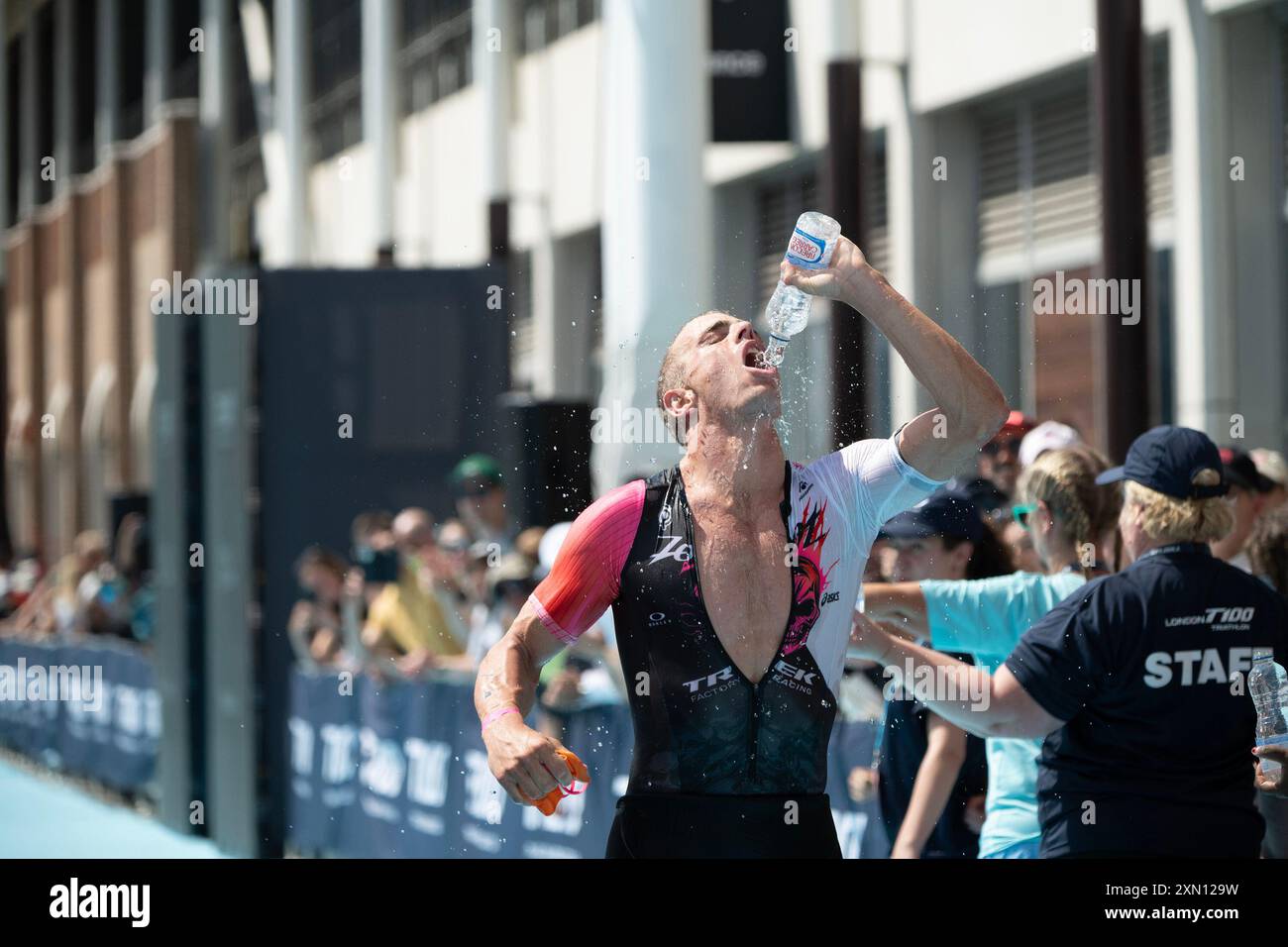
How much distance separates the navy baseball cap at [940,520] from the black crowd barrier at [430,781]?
142 cm

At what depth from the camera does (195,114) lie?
105ft

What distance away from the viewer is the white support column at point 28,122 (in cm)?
4312

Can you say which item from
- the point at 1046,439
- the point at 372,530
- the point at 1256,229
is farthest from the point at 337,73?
the point at 1046,439

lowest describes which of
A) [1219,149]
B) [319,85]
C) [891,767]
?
[891,767]

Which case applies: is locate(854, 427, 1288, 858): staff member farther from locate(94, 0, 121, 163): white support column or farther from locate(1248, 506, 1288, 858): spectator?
locate(94, 0, 121, 163): white support column

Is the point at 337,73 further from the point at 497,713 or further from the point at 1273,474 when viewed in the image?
the point at 497,713

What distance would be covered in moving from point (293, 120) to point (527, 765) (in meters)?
21.7

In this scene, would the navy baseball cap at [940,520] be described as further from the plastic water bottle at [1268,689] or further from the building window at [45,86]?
the building window at [45,86]

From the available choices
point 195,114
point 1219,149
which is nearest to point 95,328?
point 195,114

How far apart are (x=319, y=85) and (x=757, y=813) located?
23222mm

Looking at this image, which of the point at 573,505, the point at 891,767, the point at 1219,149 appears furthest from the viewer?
the point at 1219,149

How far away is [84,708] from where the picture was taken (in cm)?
1716

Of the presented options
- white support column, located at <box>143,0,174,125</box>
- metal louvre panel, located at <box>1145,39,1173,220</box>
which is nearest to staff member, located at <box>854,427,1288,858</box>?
metal louvre panel, located at <box>1145,39,1173,220</box>

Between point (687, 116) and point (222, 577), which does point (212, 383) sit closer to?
point (222, 577)
